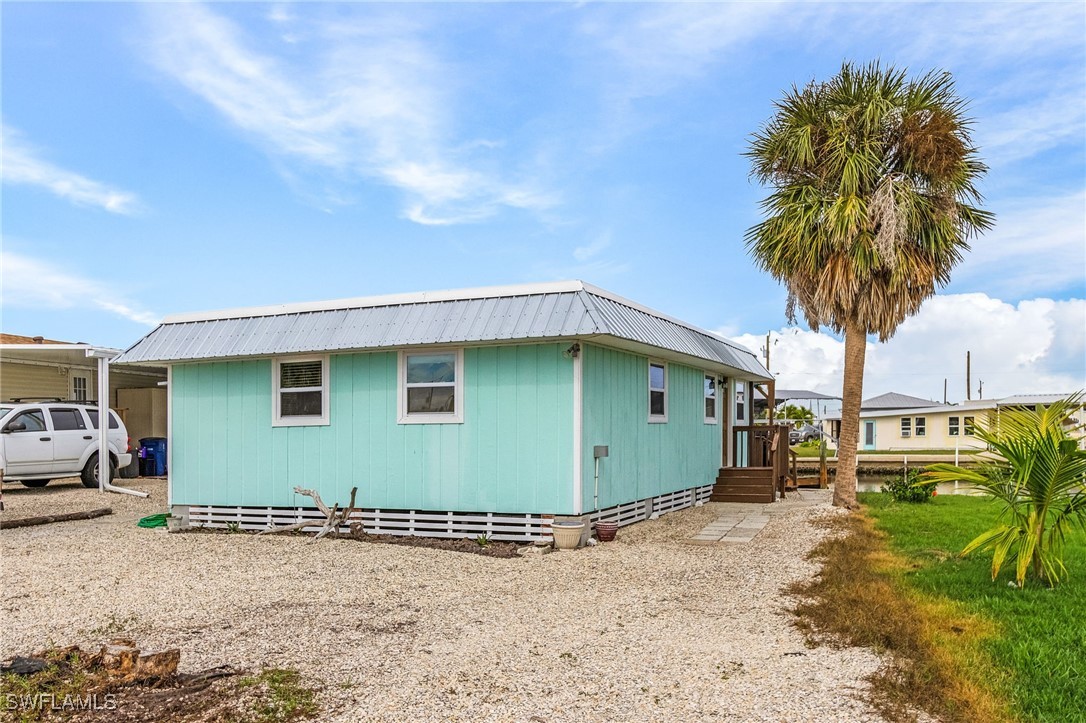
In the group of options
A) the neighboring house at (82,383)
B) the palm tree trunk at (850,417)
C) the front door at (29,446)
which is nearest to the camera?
the palm tree trunk at (850,417)

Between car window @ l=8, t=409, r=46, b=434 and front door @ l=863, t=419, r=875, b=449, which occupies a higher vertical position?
car window @ l=8, t=409, r=46, b=434

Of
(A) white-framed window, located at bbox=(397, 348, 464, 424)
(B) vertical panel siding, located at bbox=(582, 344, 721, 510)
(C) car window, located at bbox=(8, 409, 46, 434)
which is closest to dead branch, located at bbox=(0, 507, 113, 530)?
(C) car window, located at bbox=(8, 409, 46, 434)

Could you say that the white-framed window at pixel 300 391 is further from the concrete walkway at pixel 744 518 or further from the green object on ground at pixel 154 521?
the concrete walkway at pixel 744 518

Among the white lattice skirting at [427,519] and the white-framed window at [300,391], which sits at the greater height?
the white-framed window at [300,391]

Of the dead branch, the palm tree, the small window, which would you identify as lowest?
the dead branch

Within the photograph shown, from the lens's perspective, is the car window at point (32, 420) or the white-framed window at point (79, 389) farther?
the white-framed window at point (79, 389)

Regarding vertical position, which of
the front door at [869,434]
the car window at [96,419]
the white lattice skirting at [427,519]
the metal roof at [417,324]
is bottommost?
the front door at [869,434]

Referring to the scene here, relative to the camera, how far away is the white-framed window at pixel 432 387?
32.8 ft

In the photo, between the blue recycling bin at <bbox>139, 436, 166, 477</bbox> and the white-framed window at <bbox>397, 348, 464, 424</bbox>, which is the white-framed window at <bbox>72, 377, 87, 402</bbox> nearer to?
the blue recycling bin at <bbox>139, 436, 166, 477</bbox>

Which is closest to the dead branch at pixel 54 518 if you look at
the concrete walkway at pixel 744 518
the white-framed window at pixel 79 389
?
the concrete walkway at pixel 744 518

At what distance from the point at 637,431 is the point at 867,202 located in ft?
16.9

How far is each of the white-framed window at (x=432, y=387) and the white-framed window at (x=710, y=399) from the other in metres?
5.96

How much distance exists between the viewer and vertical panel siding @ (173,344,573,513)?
31.4ft

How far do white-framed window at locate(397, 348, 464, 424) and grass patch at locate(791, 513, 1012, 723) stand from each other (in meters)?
4.51
